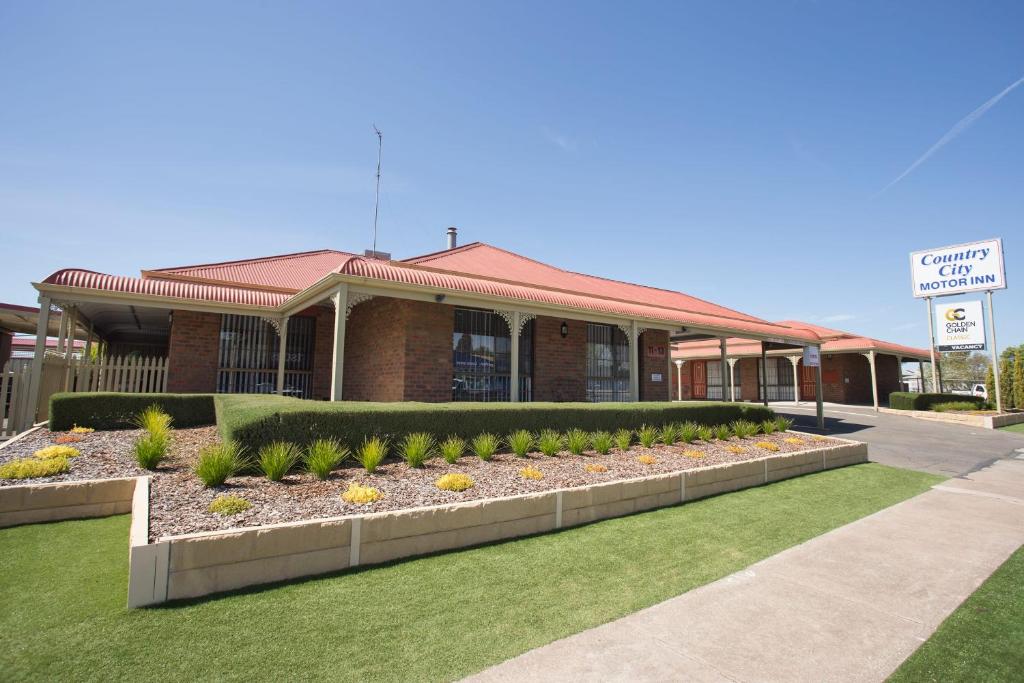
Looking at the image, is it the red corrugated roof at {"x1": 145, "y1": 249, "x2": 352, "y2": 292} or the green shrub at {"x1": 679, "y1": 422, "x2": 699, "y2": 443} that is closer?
the green shrub at {"x1": 679, "y1": 422, "x2": 699, "y2": 443}

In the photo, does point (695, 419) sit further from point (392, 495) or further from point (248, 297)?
point (248, 297)

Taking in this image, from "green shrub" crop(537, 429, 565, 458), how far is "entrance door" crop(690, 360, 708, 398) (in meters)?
25.6

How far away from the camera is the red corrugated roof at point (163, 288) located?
9680mm

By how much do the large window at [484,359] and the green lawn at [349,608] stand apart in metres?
6.55

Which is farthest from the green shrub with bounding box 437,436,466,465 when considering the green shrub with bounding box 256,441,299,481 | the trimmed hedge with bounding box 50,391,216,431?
the trimmed hedge with bounding box 50,391,216,431

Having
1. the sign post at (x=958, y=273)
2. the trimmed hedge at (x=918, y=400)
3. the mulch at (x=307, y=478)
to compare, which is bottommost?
the mulch at (x=307, y=478)

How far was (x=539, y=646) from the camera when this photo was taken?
3.20m

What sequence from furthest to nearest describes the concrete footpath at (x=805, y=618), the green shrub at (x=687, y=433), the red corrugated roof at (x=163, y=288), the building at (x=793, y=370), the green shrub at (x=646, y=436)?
the building at (x=793, y=370) → the green shrub at (x=687, y=433) → the red corrugated roof at (x=163, y=288) → the green shrub at (x=646, y=436) → the concrete footpath at (x=805, y=618)

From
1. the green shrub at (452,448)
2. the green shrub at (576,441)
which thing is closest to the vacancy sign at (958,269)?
the green shrub at (576,441)

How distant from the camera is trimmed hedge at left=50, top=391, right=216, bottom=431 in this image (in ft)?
27.0

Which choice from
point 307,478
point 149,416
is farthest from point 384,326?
point 307,478

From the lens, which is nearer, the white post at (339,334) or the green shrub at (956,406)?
the white post at (339,334)

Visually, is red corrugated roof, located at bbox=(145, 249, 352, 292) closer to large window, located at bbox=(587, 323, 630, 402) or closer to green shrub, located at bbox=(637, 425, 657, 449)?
large window, located at bbox=(587, 323, 630, 402)

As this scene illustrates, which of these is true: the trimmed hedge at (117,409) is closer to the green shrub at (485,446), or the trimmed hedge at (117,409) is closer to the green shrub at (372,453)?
the green shrub at (372,453)
